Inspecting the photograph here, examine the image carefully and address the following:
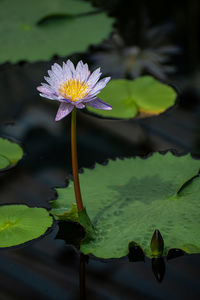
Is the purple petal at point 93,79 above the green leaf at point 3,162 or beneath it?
above

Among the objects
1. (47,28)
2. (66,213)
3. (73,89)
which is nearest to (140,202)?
(66,213)

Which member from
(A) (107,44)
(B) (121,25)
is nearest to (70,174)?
(A) (107,44)

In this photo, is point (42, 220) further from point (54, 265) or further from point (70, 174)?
point (70, 174)

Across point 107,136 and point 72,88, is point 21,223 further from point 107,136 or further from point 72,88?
point 107,136

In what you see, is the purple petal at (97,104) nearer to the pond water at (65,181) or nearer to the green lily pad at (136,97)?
the pond water at (65,181)

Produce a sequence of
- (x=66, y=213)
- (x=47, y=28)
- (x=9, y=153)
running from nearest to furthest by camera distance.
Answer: (x=66, y=213) < (x=9, y=153) < (x=47, y=28)

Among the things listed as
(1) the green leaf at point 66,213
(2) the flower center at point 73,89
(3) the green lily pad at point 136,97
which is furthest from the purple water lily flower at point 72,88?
(3) the green lily pad at point 136,97

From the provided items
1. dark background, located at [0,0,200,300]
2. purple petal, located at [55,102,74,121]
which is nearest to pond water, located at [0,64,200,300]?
dark background, located at [0,0,200,300]
